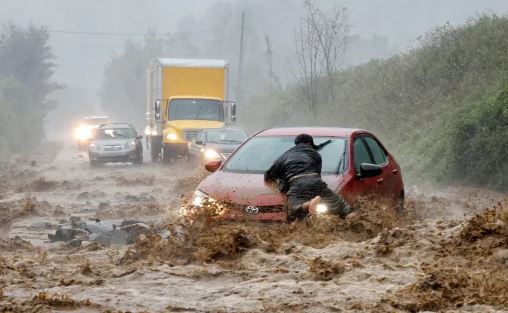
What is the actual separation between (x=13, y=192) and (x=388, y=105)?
16612 millimetres

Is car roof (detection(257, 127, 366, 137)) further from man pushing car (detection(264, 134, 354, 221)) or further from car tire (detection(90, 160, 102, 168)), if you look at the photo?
car tire (detection(90, 160, 102, 168))

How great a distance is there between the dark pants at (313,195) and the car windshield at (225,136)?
15.4 metres

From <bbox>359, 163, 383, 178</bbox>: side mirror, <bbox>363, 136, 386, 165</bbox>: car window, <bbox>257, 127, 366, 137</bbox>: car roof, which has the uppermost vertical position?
<bbox>257, 127, 366, 137</bbox>: car roof

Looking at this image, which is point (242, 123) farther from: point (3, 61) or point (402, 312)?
point (402, 312)

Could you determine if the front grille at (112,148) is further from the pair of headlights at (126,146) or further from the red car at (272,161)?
the red car at (272,161)

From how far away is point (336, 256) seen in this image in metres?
8.45

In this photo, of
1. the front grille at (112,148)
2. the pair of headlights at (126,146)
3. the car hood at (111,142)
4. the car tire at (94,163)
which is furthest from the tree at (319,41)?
the car tire at (94,163)

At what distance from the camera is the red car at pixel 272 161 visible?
9.70m

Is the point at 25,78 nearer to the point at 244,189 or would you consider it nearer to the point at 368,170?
the point at 368,170

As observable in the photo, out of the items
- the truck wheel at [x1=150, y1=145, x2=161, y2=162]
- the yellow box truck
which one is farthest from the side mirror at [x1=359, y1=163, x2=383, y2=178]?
the truck wheel at [x1=150, y1=145, x2=161, y2=162]

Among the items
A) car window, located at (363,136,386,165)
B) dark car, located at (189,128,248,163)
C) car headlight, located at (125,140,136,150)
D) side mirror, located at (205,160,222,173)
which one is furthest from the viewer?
car headlight, located at (125,140,136,150)

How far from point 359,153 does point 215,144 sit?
1352 centimetres

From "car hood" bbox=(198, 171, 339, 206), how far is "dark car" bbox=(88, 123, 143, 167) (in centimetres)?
2253

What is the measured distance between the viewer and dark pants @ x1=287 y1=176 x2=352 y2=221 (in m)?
9.64
